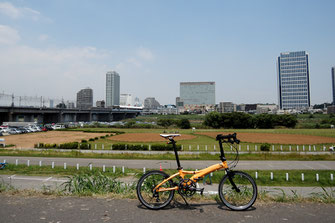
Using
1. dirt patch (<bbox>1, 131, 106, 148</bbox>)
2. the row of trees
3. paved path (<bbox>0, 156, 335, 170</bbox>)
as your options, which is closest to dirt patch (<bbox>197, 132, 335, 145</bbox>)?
paved path (<bbox>0, 156, 335, 170</bbox>)

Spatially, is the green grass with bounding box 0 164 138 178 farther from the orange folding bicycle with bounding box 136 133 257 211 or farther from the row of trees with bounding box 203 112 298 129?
the row of trees with bounding box 203 112 298 129

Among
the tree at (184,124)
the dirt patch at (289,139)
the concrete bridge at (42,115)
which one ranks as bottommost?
the dirt patch at (289,139)

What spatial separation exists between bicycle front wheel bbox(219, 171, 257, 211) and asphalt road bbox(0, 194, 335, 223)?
0.55 feet

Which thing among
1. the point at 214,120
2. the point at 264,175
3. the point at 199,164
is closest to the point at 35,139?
the point at 199,164

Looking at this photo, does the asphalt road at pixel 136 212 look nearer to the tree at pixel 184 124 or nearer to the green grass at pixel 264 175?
the green grass at pixel 264 175

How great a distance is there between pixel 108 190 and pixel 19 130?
76.7m

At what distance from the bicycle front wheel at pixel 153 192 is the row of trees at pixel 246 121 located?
301 feet

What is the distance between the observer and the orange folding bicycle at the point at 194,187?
15.0ft

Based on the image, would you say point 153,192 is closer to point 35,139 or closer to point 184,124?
point 35,139

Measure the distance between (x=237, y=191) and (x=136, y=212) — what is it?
2333 mm

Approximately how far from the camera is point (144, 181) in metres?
5.13

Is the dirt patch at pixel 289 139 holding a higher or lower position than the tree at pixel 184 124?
lower

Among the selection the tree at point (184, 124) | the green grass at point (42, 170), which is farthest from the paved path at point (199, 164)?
the tree at point (184, 124)

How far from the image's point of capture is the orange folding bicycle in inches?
180
